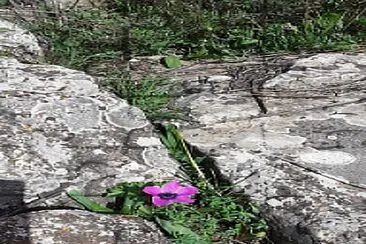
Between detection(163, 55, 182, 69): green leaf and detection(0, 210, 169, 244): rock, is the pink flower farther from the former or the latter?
detection(163, 55, 182, 69): green leaf

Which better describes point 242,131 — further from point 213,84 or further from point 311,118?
point 213,84

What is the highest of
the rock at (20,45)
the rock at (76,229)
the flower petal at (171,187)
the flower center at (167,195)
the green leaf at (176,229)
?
the rock at (20,45)

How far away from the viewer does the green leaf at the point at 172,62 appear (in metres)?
3.45

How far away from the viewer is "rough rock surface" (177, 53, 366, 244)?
2330mm

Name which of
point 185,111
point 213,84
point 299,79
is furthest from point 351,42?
point 185,111

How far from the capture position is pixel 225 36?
376cm

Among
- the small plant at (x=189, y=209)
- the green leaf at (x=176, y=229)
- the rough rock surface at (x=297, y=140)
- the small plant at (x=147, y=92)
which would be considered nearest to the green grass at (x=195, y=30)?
the small plant at (x=147, y=92)

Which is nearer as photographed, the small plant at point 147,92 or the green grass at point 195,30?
the small plant at point 147,92

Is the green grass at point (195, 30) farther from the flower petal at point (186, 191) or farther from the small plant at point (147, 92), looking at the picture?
the flower petal at point (186, 191)

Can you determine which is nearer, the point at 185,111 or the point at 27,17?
the point at 185,111

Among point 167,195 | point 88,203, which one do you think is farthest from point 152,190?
point 88,203

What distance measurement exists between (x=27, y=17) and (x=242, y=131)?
1354 millimetres

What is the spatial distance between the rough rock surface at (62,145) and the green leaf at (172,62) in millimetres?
453

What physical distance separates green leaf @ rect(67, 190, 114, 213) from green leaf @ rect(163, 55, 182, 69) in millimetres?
1147
